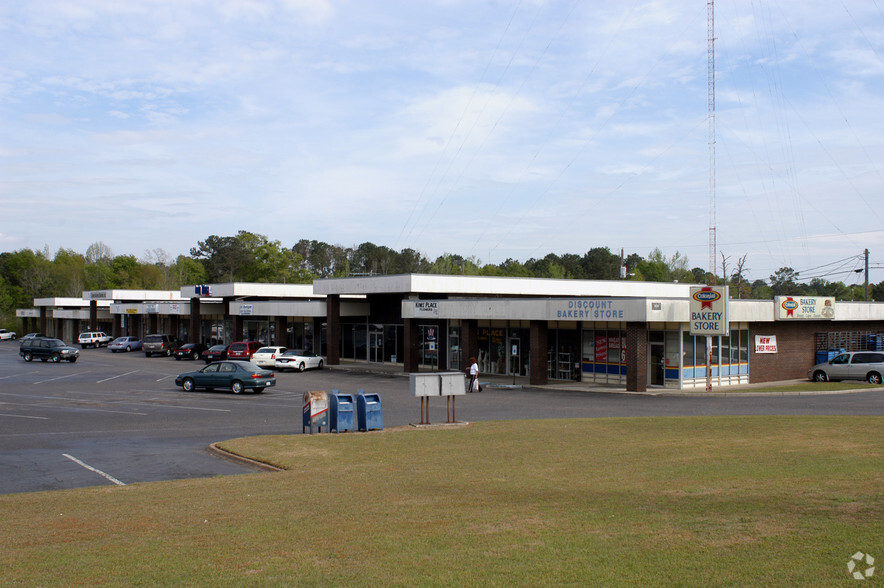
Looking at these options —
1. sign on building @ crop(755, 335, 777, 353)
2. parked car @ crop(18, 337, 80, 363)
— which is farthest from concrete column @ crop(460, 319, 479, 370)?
parked car @ crop(18, 337, 80, 363)

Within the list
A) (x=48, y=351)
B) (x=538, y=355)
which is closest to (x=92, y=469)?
(x=538, y=355)

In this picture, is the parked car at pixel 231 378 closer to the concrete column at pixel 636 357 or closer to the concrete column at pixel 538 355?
the concrete column at pixel 538 355

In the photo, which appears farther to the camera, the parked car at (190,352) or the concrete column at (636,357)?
the parked car at (190,352)

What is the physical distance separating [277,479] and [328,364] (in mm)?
36451

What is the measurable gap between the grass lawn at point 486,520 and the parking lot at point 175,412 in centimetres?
243

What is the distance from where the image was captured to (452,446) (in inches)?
651

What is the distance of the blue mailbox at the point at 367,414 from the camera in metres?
19.4

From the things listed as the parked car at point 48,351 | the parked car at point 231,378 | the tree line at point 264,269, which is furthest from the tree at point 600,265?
the parked car at point 231,378

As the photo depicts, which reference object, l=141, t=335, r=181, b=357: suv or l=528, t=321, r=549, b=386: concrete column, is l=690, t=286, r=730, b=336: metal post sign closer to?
l=528, t=321, r=549, b=386: concrete column

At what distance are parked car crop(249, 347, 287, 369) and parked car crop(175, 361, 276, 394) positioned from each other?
11546 millimetres

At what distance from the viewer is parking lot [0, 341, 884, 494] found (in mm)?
15336

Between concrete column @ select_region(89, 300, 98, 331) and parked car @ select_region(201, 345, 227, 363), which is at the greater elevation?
concrete column @ select_region(89, 300, 98, 331)

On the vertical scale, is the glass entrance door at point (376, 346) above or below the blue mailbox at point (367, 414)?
above

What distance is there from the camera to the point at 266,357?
45188 mm
